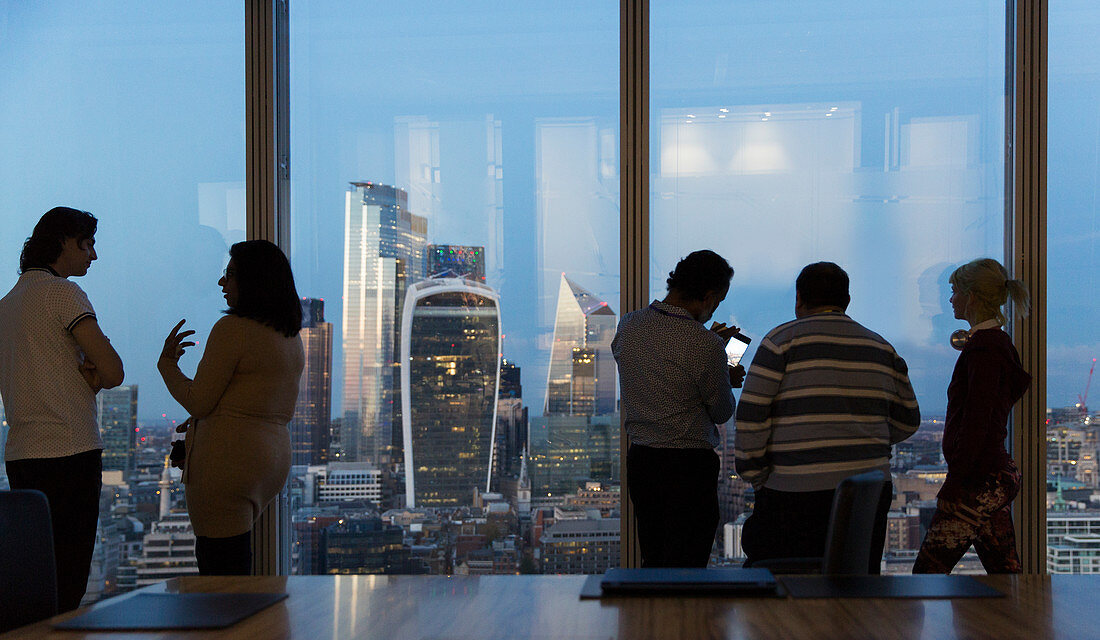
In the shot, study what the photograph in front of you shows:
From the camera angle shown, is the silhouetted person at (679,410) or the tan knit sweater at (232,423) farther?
the silhouetted person at (679,410)

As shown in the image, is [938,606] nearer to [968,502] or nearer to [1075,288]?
[968,502]

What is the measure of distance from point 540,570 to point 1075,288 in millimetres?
2539

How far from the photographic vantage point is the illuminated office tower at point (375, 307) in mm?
4031

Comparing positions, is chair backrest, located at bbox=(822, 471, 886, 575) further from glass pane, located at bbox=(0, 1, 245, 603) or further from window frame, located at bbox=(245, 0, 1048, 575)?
glass pane, located at bbox=(0, 1, 245, 603)

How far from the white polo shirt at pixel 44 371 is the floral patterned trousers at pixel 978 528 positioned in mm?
2841

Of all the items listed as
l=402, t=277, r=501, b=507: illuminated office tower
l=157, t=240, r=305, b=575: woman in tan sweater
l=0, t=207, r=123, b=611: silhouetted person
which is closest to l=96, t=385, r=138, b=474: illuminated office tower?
l=0, t=207, r=123, b=611: silhouetted person

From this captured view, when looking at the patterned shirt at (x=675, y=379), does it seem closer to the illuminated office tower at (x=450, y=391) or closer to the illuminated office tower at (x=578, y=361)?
the illuminated office tower at (x=578, y=361)

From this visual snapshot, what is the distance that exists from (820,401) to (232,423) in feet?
5.86

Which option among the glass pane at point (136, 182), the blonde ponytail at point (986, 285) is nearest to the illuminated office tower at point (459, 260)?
the glass pane at point (136, 182)

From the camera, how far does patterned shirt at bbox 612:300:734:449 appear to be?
2963mm

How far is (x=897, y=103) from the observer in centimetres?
389

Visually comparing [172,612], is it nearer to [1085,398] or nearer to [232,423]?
[232,423]

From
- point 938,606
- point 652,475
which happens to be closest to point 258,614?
point 938,606

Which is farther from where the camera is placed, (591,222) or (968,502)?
(591,222)
